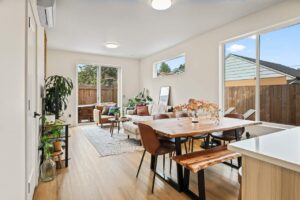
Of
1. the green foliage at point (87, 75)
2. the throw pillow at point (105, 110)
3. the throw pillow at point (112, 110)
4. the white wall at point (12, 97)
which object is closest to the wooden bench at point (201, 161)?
the white wall at point (12, 97)

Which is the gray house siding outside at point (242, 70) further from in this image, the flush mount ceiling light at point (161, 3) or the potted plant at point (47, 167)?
the potted plant at point (47, 167)

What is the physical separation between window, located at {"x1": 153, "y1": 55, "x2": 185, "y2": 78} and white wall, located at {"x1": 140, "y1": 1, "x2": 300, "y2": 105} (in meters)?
0.18

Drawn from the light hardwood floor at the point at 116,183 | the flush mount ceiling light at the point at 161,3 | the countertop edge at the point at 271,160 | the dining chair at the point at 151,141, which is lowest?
the light hardwood floor at the point at 116,183

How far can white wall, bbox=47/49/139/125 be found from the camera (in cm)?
612

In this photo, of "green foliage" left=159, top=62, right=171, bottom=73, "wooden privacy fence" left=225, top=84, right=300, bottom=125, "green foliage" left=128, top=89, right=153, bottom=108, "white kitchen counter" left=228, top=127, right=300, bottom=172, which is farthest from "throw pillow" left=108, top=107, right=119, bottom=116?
"white kitchen counter" left=228, top=127, right=300, bottom=172

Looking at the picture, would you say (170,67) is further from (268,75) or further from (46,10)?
(46,10)

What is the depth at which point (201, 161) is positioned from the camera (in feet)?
6.21

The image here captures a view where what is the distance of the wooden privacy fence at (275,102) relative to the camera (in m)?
3.04

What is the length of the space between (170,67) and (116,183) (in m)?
4.54

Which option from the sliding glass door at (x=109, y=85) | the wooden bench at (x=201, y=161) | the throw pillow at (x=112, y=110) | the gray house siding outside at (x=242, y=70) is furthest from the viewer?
the sliding glass door at (x=109, y=85)

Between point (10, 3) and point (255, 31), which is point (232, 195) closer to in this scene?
point (10, 3)

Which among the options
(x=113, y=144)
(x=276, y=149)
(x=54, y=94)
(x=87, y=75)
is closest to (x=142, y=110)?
(x=113, y=144)

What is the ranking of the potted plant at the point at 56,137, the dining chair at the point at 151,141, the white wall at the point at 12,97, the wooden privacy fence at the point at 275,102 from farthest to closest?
the wooden privacy fence at the point at 275,102 < the potted plant at the point at 56,137 < the dining chair at the point at 151,141 < the white wall at the point at 12,97

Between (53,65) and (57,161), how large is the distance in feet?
14.1
